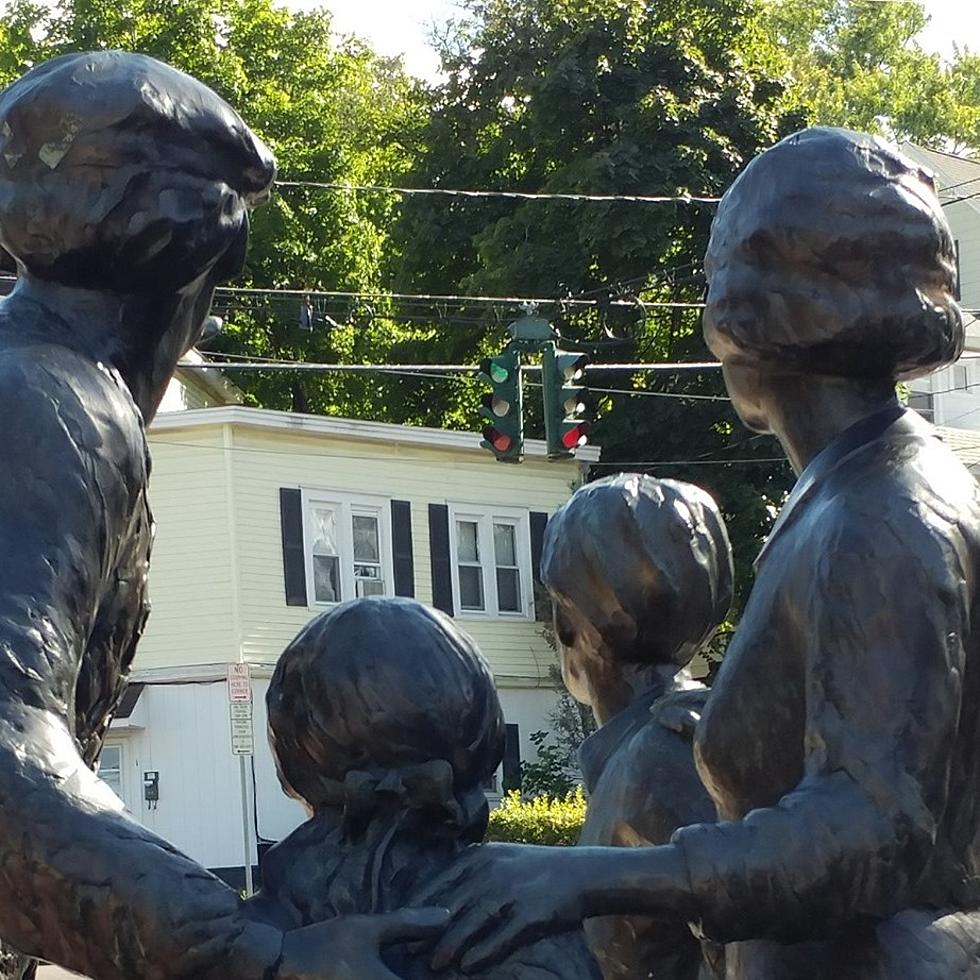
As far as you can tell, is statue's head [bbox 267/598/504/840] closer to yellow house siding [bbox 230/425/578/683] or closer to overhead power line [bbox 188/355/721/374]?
overhead power line [bbox 188/355/721/374]

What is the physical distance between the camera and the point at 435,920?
199 centimetres

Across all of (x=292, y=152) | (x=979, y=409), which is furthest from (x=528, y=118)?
(x=979, y=409)

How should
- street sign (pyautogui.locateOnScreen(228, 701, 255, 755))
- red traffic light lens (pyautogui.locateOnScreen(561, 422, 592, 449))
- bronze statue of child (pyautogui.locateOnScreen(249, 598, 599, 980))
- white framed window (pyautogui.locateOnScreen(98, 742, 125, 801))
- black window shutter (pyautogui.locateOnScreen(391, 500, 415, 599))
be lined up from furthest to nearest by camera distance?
black window shutter (pyautogui.locateOnScreen(391, 500, 415, 599)) < white framed window (pyautogui.locateOnScreen(98, 742, 125, 801)) < street sign (pyautogui.locateOnScreen(228, 701, 255, 755)) < red traffic light lens (pyautogui.locateOnScreen(561, 422, 592, 449)) < bronze statue of child (pyautogui.locateOnScreen(249, 598, 599, 980))

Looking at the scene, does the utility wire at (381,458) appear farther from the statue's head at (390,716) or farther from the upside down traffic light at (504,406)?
the statue's head at (390,716)

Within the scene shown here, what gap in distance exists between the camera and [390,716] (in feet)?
6.89

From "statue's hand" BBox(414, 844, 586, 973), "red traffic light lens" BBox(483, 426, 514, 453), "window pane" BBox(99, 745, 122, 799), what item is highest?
"statue's hand" BBox(414, 844, 586, 973)

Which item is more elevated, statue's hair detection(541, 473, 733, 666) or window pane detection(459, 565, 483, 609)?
statue's hair detection(541, 473, 733, 666)

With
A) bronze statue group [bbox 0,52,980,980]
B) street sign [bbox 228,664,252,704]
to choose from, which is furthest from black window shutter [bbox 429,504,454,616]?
bronze statue group [bbox 0,52,980,980]

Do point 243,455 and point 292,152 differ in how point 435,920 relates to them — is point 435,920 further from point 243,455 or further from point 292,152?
point 292,152

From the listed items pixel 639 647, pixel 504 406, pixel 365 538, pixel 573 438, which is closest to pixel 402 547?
pixel 365 538

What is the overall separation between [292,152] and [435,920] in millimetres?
34854

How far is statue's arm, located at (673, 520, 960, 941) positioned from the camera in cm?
229

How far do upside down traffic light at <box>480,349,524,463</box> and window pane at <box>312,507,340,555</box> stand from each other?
42.8 ft

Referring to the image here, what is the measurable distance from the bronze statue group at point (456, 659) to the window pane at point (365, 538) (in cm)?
2923
